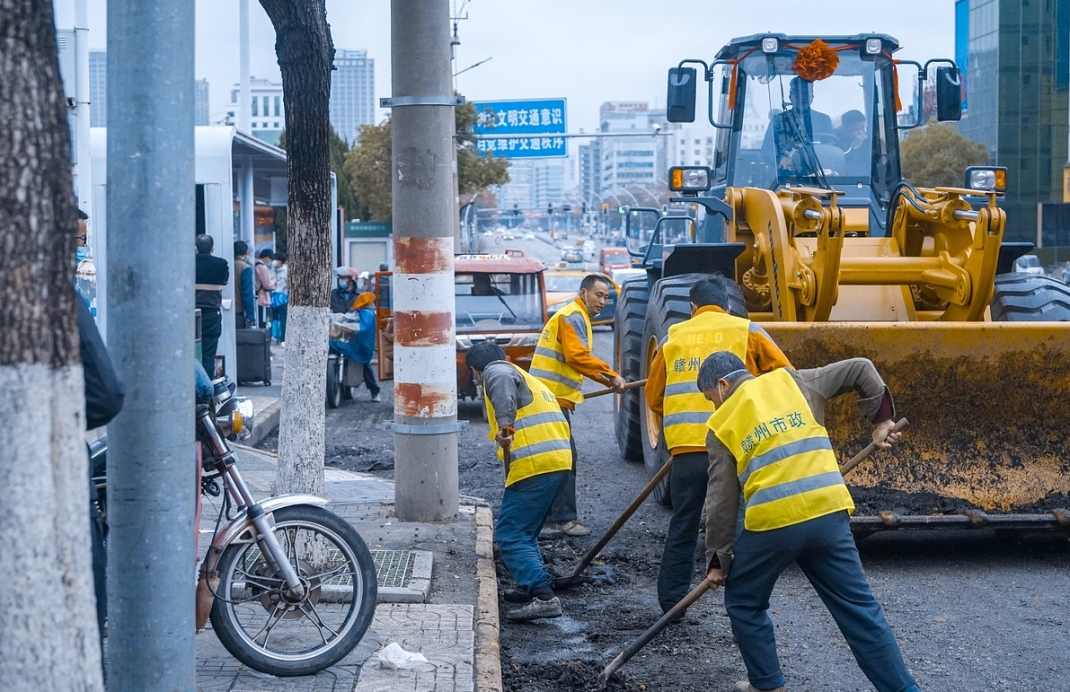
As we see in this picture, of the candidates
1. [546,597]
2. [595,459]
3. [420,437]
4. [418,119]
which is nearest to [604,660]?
[546,597]

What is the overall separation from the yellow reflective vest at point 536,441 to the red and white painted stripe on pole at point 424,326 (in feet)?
3.67

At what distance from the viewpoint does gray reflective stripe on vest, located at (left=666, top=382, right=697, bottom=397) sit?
21.3 feet

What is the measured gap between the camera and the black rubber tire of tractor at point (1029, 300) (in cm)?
834

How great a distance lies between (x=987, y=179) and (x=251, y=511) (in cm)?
608

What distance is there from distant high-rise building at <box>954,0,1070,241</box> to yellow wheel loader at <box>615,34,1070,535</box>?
45206 millimetres

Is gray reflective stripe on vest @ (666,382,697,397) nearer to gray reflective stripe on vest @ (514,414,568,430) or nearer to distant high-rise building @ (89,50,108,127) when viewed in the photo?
gray reflective stripe on vest @ (514,414,568,430)

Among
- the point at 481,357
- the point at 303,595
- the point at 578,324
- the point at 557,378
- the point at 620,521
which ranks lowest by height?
the point at 620,521

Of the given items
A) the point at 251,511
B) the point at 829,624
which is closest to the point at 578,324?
the point at 829,624

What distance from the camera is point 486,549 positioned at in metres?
7.25

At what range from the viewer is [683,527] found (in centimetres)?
646

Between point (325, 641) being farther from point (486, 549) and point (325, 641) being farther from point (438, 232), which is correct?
point (438, 232)

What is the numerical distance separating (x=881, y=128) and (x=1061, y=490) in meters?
3.71

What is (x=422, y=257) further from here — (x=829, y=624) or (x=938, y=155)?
(x=938, y=155)

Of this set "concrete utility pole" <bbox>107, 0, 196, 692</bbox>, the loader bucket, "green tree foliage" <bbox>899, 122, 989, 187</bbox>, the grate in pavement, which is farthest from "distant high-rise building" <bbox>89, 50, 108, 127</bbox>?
"green tree foliage" <bbox>899, 122, 989, 187</bbox>
